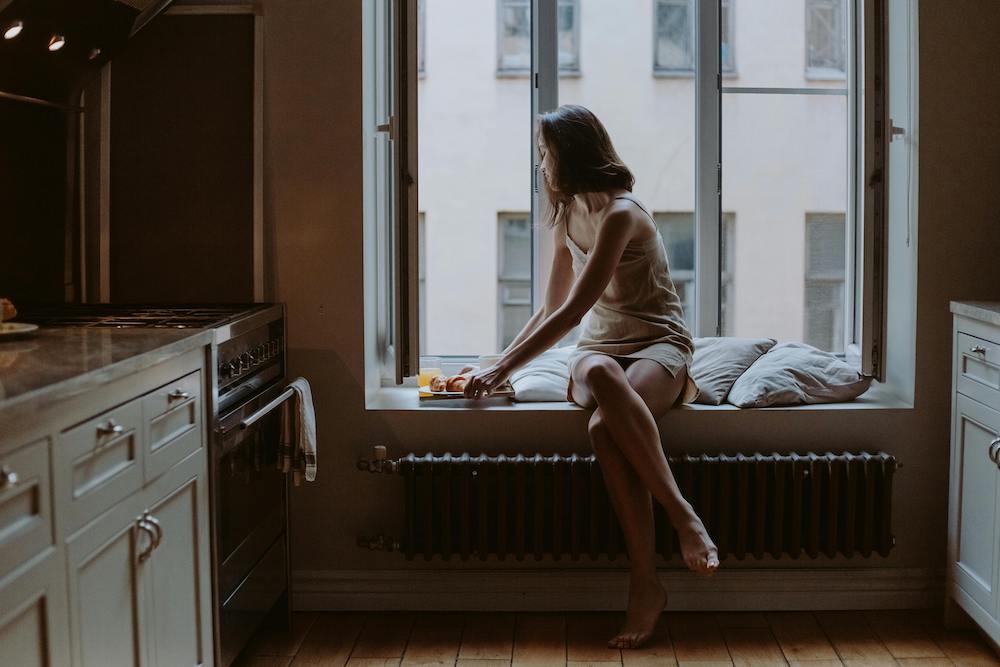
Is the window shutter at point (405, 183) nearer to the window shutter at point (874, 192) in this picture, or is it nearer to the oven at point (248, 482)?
the oven at point (248, 482)

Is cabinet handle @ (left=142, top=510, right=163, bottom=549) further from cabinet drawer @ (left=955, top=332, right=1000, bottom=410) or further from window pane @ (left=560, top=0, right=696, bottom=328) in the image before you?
cabinet drawer @ (left=955, top=332, right=1000, bottom=410)

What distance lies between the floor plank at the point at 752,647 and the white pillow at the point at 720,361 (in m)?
0.62

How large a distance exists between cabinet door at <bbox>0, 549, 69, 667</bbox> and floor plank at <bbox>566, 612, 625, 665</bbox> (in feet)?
4.69

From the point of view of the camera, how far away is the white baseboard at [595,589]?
2.97 m

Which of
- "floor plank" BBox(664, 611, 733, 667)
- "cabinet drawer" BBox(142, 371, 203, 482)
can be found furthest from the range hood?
"floor plank" BBox(664, 611, 733, 667)

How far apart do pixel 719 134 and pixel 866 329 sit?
75cm

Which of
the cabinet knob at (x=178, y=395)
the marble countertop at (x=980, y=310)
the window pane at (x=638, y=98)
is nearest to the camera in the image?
the cabinet knob at (x=178, y=395)

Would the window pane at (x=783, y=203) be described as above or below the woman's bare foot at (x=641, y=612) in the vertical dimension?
above

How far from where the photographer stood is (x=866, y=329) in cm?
283

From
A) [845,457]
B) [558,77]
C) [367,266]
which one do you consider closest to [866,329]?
[845,457]

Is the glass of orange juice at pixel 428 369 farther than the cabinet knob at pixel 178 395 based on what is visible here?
Yes

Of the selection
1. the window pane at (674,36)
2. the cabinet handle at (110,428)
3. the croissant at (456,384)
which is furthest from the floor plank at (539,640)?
the window pane at (674,36)

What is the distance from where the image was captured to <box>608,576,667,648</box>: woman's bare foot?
269 centimetres

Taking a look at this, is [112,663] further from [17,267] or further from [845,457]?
[845,457]
